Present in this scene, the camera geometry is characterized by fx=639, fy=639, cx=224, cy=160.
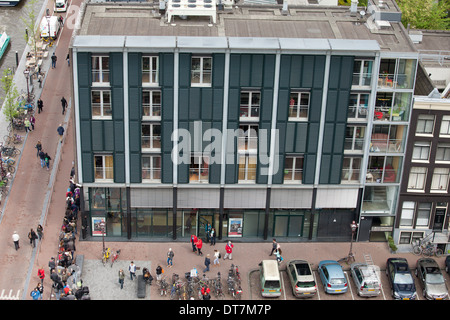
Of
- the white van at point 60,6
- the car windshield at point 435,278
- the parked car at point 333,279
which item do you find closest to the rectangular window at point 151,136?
the parked car at point 333,279

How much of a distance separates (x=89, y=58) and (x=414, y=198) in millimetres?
31646

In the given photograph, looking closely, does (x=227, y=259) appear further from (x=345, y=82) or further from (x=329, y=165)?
(x=345, y=82)

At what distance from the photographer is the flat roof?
52406 mm

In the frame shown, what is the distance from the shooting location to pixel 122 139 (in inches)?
2156

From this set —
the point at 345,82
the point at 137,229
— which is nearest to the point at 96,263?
the point at 137,229

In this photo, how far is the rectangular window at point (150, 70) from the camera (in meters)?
52.3

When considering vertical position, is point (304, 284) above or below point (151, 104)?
below

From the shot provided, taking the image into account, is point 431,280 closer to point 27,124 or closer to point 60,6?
point 27,124

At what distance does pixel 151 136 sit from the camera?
180 feet

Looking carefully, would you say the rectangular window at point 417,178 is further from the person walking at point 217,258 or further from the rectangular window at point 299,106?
the person walking at point 217,258

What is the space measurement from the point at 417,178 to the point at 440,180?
6.94 ft

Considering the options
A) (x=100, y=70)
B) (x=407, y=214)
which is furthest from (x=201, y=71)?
(x=407, y=214)

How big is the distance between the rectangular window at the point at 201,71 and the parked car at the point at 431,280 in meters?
24.1

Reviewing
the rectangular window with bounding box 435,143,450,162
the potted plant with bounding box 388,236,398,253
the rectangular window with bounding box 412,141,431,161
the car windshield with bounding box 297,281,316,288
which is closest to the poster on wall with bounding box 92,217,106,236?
the car windshield with bounding box 297,281,316,288
